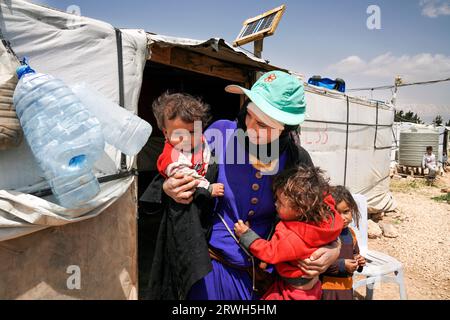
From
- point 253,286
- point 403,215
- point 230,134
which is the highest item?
point 230,134

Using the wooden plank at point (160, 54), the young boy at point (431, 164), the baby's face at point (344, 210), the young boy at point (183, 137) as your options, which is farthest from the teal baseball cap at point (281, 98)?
the young boy at point (431, 164)

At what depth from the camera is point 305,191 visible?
1383mm

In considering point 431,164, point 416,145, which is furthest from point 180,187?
point 416,145

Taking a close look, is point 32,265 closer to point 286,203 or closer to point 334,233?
point 286,203

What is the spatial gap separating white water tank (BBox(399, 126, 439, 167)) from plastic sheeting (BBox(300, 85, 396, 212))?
23.7ft

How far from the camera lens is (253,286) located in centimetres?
152

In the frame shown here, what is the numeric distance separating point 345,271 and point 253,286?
2.92 ft

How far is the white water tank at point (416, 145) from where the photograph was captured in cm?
1381

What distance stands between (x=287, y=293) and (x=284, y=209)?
45 cm

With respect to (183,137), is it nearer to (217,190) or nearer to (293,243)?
Result: (217,190)

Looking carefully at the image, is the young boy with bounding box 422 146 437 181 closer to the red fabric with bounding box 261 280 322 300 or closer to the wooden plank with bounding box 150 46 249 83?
the wooden plank with bounding box 150 46 249 83
